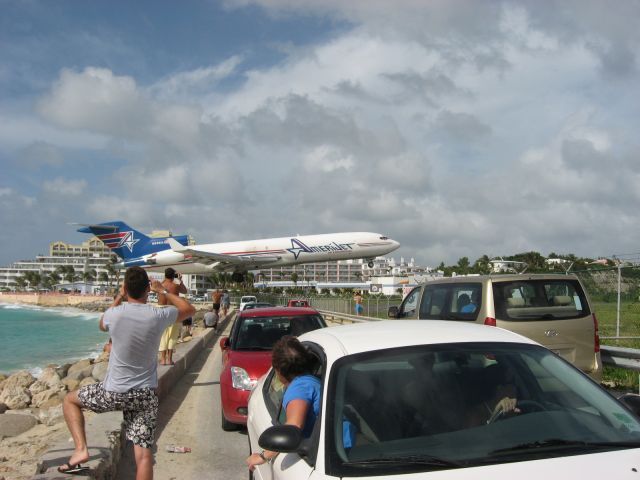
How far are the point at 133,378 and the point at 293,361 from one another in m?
1.51

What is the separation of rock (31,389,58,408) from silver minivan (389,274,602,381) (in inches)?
454

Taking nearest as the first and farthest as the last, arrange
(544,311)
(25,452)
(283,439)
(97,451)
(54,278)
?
(283,439), (97,451), (25,452), (544,311), (54,278)

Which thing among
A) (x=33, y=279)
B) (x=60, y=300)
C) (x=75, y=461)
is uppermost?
(x=33, y=279)

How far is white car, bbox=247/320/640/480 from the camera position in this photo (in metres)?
2.86

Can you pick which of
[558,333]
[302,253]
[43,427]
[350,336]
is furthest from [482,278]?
[302,253]

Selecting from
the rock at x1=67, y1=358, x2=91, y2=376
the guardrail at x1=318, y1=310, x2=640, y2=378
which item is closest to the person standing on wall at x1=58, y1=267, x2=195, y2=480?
the guardrail at x1=318, y1=310, x2=640, y2=378

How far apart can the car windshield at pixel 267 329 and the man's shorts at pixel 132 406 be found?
3953mm

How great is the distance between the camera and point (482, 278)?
850 centimetres

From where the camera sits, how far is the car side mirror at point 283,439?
3.16 m

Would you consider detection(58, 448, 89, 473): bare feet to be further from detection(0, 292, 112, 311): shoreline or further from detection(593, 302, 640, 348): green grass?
detection(0, 292, 112, 311): shoreline

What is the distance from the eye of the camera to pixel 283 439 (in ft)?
10.4

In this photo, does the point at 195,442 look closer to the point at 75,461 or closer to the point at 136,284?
the point at 75,461

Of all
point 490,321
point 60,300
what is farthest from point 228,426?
point 60,300

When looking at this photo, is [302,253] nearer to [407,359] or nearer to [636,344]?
[636,344]
